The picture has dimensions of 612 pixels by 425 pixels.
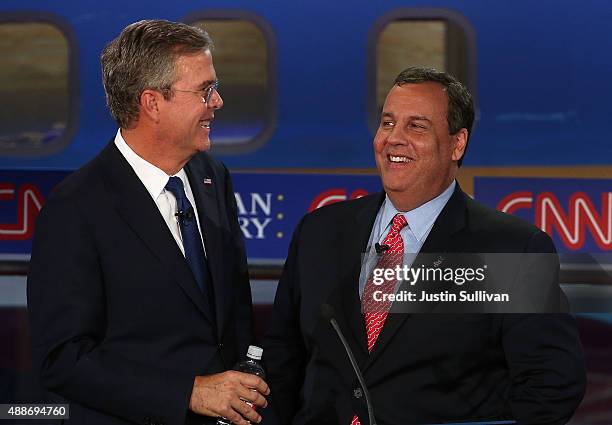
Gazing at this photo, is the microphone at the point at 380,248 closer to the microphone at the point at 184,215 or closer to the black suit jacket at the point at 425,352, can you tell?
the black suit jacket at the point at 425,352

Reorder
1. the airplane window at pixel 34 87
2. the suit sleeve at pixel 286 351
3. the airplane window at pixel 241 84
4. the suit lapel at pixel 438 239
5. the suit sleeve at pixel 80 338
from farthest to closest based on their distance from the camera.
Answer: the airplane window at pixel 34 87 → the airplane window at pixel 241 84 → the suit sleeve at pixel 286 351 → the suit lapel at pixel 438 239 → the suit sleeve at pixel 80 338

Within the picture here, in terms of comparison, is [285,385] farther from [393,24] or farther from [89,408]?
[393,24]

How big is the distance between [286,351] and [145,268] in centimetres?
41

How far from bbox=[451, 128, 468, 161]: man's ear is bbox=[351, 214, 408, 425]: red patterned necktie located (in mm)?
205

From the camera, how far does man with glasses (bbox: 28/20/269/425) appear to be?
88.9 inches

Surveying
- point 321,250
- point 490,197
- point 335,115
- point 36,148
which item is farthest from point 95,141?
point 321,250

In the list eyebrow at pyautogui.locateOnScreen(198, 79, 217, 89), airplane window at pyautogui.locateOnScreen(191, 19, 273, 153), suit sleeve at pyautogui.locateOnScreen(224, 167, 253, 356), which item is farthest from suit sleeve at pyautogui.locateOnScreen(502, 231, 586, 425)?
airplane window at pyautogui.locateOnScreen(191, 19, 273, 153)

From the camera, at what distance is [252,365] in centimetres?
236

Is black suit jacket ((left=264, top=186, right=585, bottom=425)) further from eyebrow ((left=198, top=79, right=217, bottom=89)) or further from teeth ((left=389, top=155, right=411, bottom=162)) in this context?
eyebrow ((left=198, top=79, right=217, bottom=89))

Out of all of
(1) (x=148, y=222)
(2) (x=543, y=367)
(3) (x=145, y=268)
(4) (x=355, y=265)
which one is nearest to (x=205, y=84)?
(1) (x=148, y=222)

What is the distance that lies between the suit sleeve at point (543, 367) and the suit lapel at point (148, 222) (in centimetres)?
69

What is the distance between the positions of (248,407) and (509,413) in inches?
22.9

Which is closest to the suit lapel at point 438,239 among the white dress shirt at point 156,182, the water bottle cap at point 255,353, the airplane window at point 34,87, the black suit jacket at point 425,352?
the black suit jacket at point 425,352

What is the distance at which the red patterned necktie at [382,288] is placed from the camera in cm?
243
